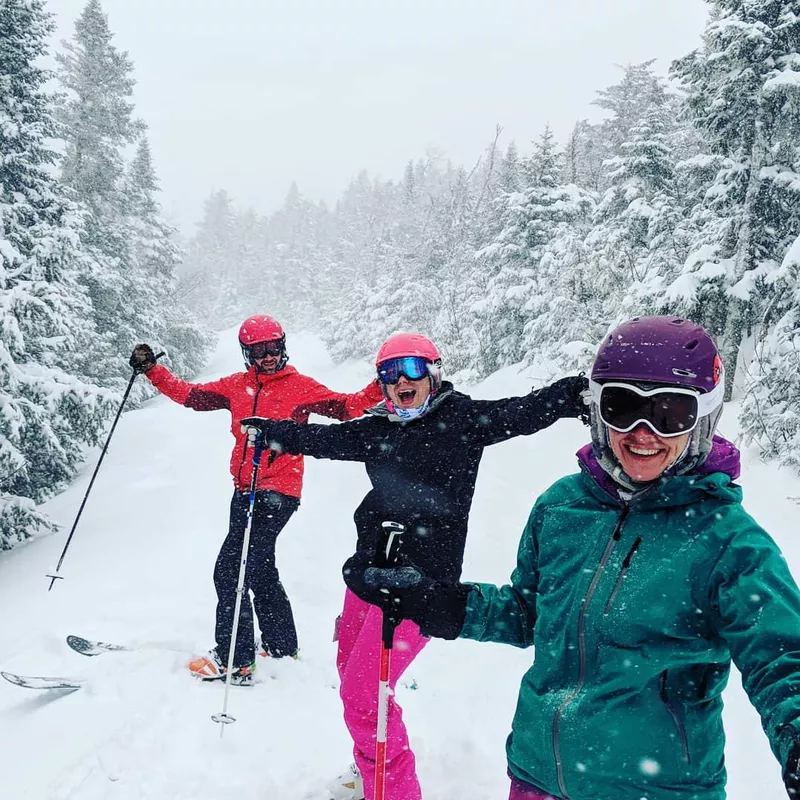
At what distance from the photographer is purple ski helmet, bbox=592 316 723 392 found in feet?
6.28

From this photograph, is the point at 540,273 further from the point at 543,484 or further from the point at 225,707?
the point at 225,707

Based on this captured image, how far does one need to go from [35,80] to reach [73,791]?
13616 mm

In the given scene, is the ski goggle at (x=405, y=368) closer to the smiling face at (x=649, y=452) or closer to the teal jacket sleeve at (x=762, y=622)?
the smiling face at (x=649, y=452)

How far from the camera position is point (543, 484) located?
11305 mm

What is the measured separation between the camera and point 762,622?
4.98ft

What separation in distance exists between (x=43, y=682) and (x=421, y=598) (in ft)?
13.6

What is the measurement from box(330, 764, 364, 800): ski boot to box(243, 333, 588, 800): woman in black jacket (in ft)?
0.10

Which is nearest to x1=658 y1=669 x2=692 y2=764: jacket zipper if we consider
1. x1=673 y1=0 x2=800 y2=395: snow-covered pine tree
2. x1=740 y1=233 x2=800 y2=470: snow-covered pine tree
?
x1=740 y1=233 x2=800 y2=470: snow-covered pine tree

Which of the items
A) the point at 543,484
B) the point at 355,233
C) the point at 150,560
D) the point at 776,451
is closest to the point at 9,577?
the point at 150,560

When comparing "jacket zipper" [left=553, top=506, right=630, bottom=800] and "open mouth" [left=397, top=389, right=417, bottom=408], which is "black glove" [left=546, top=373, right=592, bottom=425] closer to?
"open mouth" [left=397, top=389, right=417, bottom=408]

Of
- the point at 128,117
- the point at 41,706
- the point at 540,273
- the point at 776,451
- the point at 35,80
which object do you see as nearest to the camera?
the point at 41,706

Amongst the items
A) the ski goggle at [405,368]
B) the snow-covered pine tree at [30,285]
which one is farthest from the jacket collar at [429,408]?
the snow-covered pine tree at [30,285]

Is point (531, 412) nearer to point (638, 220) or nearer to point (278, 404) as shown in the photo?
point (278, 404)

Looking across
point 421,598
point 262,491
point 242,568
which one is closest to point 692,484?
point 421,598
